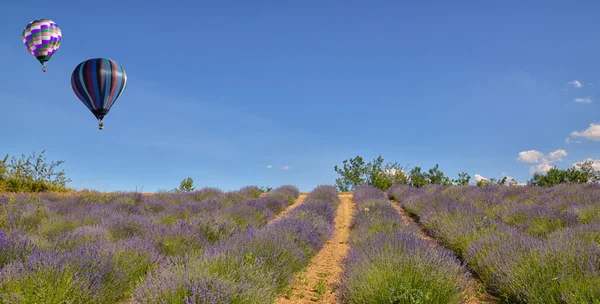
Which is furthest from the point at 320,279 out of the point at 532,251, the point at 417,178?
the point at 417,178

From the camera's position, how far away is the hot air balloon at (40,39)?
17.9m

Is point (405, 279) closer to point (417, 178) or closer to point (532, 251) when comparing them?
point (532, 251)

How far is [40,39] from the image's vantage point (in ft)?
58.5

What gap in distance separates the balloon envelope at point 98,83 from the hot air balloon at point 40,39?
20.8 feet

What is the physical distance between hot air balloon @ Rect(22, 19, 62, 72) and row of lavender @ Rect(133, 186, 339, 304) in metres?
18.7

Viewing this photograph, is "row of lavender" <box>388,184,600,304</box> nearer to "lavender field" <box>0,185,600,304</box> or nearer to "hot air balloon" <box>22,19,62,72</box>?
"lavender field" <box>0,185,600,304</box>

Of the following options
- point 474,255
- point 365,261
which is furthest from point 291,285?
point 474,255

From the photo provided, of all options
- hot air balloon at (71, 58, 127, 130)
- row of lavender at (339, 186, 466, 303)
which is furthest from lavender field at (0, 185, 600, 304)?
hot air balloon at (71, 58, 127, 130)

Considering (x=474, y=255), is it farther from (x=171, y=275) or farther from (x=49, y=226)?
(x=49, y=226)

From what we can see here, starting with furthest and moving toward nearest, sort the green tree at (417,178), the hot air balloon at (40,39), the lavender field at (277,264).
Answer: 1. the green tree at (417,178)
2. the hot air balloon at (40,39)
3. the lavender field at (277,264)

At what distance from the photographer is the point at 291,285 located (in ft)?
15.7

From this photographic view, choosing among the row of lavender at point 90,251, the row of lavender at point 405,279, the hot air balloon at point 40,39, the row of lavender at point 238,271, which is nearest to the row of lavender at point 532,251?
the row of lavender at point 405,279

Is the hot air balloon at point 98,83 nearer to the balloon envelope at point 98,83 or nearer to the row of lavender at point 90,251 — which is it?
the balloon envelope at point 98,83

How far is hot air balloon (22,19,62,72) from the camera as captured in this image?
1789 cm
